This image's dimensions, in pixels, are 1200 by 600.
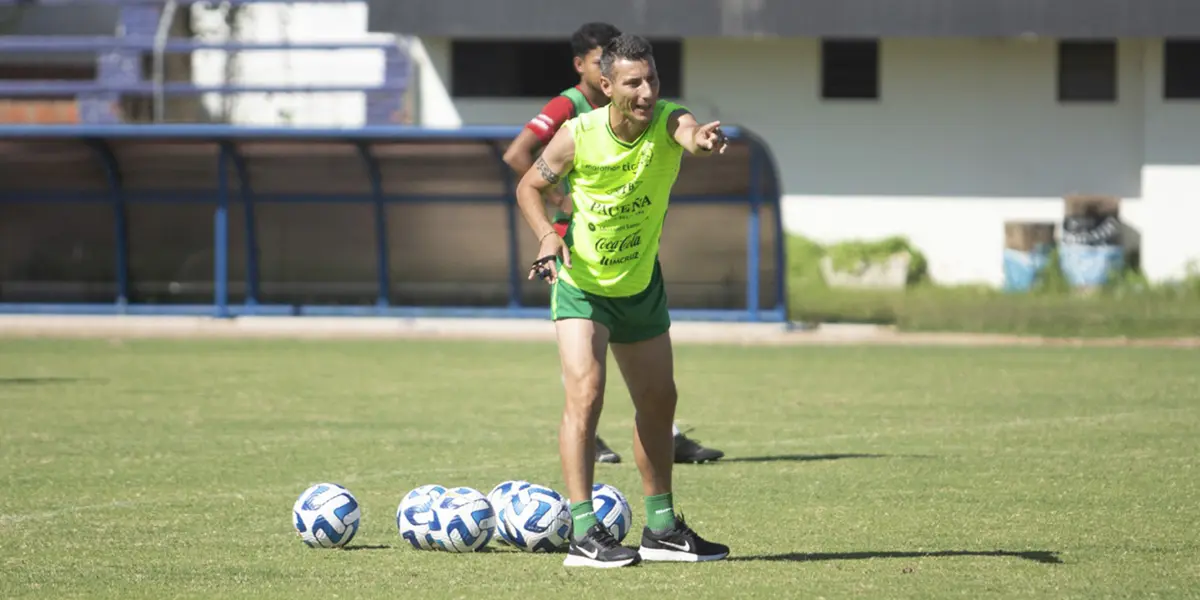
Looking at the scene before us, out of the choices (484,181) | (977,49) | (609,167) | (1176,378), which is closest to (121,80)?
(484,181)

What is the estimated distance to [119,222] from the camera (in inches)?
912

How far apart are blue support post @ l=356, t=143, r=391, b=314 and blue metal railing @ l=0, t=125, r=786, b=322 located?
1 centimetres

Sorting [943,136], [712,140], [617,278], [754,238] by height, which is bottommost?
Answer: [754,238]

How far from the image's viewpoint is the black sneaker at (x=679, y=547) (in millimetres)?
7227

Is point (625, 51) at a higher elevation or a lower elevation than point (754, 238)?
higher

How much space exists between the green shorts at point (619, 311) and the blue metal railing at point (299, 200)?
1326 cm

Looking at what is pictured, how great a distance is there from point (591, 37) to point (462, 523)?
3.51m

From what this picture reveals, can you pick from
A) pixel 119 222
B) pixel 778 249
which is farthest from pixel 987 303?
pixel 119 222

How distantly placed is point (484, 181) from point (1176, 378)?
982cm

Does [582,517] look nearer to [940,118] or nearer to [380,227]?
[380,227]

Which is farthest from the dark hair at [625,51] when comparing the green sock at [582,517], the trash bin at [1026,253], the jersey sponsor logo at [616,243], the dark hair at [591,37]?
the trash bin at [1026,253]

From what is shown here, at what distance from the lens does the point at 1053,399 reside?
13938mm

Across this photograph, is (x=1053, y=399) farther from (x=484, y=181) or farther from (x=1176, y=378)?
(x=484, y=181)

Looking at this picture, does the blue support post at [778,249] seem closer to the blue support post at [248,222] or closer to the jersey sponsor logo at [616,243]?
the blue support post at [248,222]
